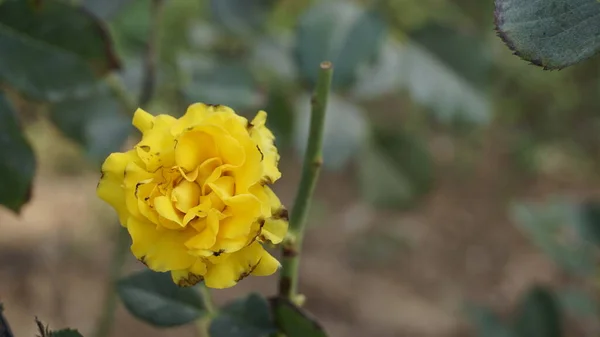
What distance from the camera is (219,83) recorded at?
79 cm

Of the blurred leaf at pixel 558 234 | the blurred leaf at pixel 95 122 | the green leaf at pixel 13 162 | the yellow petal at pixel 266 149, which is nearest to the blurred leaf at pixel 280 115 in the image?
the blurred leaf at pixel 95 122

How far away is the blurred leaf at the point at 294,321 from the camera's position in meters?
0.39

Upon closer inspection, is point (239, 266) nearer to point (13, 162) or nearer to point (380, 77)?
point (13, 162)

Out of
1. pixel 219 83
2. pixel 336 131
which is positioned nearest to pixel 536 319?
pixel 336 131

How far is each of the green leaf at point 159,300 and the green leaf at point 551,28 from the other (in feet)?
0.83

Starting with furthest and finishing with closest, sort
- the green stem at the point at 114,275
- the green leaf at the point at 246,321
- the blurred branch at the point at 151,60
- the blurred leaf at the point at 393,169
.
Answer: the blurred leaf at the point at 393,169 < the green stem at the point at 114,275 < the blurred branch at the point at 151,60 < the green leaf at the point at 246,321

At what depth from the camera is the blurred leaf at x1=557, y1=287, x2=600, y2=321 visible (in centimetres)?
92

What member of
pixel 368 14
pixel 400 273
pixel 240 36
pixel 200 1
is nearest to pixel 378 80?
pixel 368 14

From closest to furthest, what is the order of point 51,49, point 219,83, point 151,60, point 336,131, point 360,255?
1. point 51,49
2. point 151,60
3. point 219,83
4. point 336,131
5. point 360,255

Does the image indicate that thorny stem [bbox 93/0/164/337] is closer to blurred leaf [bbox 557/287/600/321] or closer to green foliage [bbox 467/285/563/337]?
green foliage [bbox 467/285/563/337]

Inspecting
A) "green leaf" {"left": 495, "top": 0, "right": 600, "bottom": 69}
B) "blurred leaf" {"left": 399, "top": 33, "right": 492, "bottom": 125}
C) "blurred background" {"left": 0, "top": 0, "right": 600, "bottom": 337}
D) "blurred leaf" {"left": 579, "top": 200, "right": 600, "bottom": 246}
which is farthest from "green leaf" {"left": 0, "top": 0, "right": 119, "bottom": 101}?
"blurred leaf" {"left": 579, "top": 200, "right": 600, "bottom": 246}

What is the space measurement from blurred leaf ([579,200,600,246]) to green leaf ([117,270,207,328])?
0.56m

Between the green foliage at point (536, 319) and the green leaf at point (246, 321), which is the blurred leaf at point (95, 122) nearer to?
the green leaf at point (246, 321)

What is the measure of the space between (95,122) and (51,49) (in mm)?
171
